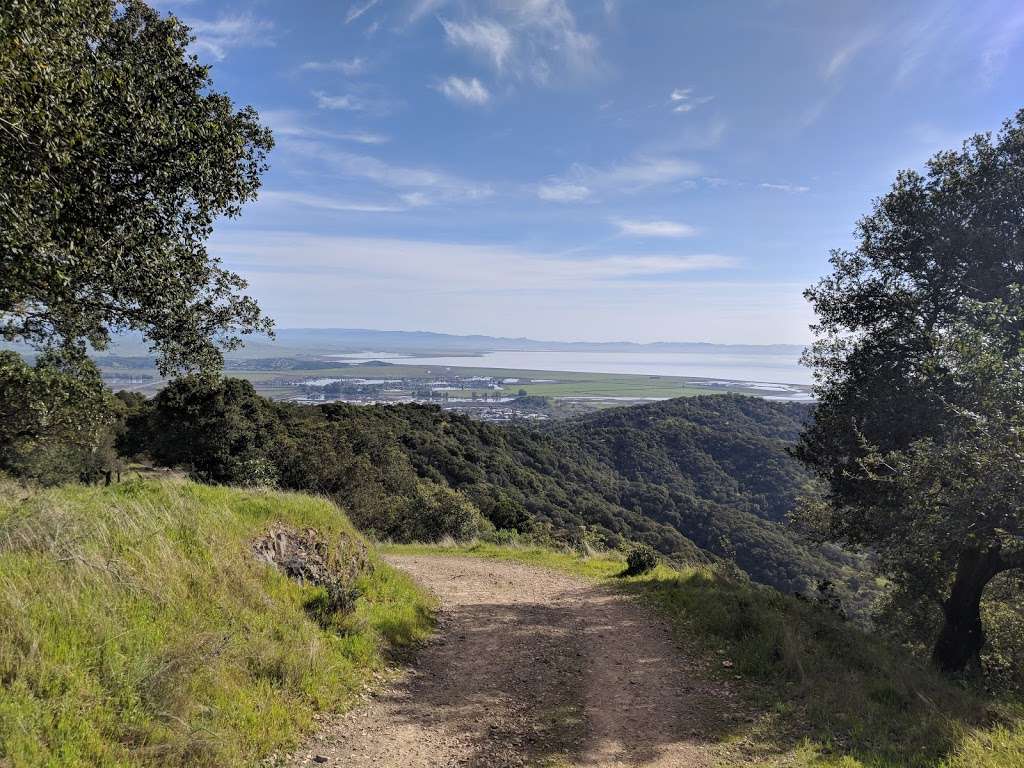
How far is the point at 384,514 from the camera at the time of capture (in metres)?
31.0

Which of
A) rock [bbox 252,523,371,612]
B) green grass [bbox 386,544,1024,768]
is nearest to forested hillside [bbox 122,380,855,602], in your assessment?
green grass [bbox 386,544,1024,768]

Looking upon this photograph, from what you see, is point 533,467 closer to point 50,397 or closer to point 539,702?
point 50,397

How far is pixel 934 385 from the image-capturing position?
10.2 meters

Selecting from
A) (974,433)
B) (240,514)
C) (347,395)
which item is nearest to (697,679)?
(974,433)

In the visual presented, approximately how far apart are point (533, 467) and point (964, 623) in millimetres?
60189

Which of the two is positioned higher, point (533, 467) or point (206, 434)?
point (206, 434)

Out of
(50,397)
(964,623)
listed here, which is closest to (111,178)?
(50,397)

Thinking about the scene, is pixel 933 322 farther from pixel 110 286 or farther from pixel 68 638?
pixel 110 286

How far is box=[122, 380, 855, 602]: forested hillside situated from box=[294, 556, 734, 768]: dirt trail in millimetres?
6815

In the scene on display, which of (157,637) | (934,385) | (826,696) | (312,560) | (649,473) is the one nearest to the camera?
(157,637)

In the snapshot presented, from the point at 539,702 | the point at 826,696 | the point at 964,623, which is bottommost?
the point at 964,623

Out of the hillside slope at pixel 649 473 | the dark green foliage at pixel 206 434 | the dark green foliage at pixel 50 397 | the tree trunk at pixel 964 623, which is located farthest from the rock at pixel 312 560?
the dark green foliage at pixel 206 434

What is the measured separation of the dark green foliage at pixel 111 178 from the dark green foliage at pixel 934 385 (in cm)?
1297

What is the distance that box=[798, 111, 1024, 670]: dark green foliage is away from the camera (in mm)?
7590
